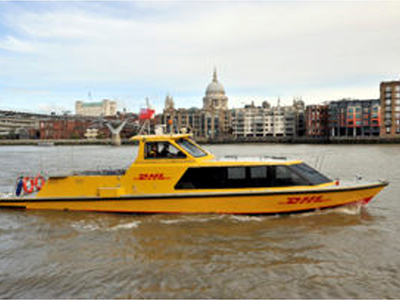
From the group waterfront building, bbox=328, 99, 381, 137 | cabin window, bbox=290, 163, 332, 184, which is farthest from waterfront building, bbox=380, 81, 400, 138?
cabin window, bbox=290, 163, 332, 184

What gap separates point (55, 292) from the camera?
607cm

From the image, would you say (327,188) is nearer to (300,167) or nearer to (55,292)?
(300,167)

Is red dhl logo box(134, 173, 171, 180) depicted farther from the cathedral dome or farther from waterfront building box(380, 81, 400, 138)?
the cathedral dome

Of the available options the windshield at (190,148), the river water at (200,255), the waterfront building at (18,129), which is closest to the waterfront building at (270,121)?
the waterfront building at (18,129)

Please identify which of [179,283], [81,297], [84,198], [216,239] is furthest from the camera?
[84,198]

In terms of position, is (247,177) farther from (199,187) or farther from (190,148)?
(190,148)

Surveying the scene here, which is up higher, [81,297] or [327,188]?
[327,188]

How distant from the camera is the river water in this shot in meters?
6.14

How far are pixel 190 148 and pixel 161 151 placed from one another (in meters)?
0.92

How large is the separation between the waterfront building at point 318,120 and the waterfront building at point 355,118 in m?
3.96

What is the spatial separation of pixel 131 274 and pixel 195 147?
517 cm

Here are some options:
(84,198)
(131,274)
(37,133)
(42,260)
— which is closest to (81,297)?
(131,274)

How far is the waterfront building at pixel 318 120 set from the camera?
3910 inches

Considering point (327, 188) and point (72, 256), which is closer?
point (72, 256)
